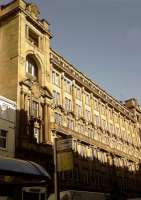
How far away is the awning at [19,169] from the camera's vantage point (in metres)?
7.73

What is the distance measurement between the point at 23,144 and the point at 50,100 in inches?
369

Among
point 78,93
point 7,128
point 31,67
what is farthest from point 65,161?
point 78,93

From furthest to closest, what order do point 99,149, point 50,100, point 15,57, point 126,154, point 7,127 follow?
point 126,154, point 99,149, point 50,100, point 15,57, point 7,127

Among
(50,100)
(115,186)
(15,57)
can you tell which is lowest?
(115,186)

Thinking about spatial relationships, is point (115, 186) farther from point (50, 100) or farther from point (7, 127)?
point (7, 127)

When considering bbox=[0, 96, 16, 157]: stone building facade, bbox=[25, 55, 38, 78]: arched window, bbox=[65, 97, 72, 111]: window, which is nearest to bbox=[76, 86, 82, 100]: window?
bbox=[65, 97, 72, 111]: window

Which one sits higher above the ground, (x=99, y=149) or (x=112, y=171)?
(x=99, y=149)

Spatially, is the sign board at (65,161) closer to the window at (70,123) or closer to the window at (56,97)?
the window at (56,97)

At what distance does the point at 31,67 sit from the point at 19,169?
111ft

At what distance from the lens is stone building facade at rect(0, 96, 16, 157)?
104 feet

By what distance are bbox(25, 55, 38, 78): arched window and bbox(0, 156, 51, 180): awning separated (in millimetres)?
31891

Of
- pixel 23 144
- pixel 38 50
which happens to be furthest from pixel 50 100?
pixel 23 144

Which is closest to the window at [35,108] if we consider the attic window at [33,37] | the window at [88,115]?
the attic window at [33,37]

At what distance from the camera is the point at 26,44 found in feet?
131
